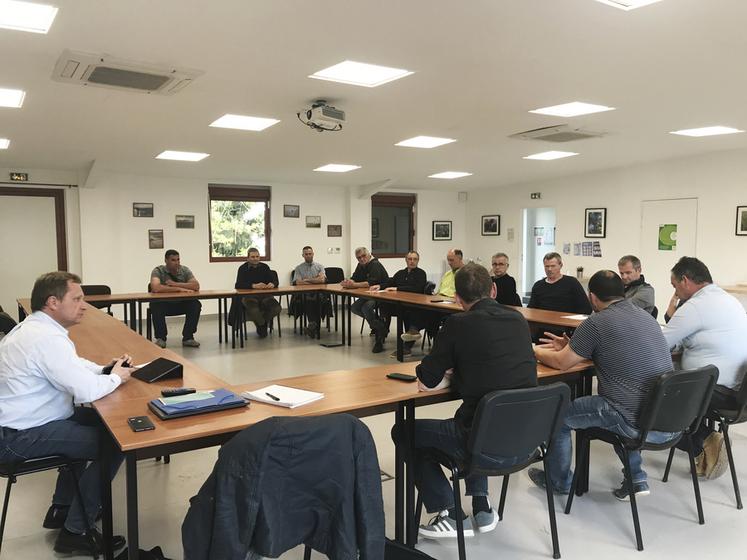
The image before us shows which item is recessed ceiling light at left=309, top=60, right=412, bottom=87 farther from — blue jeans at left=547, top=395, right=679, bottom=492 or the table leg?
the table leg

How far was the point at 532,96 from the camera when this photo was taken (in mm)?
4352

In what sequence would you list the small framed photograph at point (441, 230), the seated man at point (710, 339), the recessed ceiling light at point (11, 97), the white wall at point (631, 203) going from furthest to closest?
the small framed photograph at point (441, 230) < the white wall at point (631, 203) < the recessed ceiling light at point (11, 97) < the seated man at point (710, 339)

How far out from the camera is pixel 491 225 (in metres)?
11.2

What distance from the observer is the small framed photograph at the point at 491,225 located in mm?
11008

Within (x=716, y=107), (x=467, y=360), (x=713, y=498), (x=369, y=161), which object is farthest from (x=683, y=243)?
(x=467, y=360)

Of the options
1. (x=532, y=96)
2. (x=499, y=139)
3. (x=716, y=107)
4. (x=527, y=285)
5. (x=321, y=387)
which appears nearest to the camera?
(x=321, y=387)

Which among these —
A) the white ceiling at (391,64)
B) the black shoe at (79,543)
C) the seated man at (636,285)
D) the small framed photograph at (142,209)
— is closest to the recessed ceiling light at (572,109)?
the white ceiling at (391,64)

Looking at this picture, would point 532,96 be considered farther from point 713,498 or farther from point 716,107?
point 713,498

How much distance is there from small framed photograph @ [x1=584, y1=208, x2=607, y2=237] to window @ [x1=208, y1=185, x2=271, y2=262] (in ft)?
17.5

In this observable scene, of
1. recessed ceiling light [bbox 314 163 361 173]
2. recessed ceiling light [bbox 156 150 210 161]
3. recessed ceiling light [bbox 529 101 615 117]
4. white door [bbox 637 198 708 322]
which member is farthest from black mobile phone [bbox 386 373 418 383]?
white door [bbox 637 198 708 322]

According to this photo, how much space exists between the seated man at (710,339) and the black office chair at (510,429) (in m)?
1.17

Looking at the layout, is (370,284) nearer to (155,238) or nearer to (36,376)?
(155,238)

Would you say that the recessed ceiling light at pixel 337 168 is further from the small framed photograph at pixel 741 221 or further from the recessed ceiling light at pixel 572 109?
the small framed photograph at pixel 741 221

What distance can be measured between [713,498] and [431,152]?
199 inches
